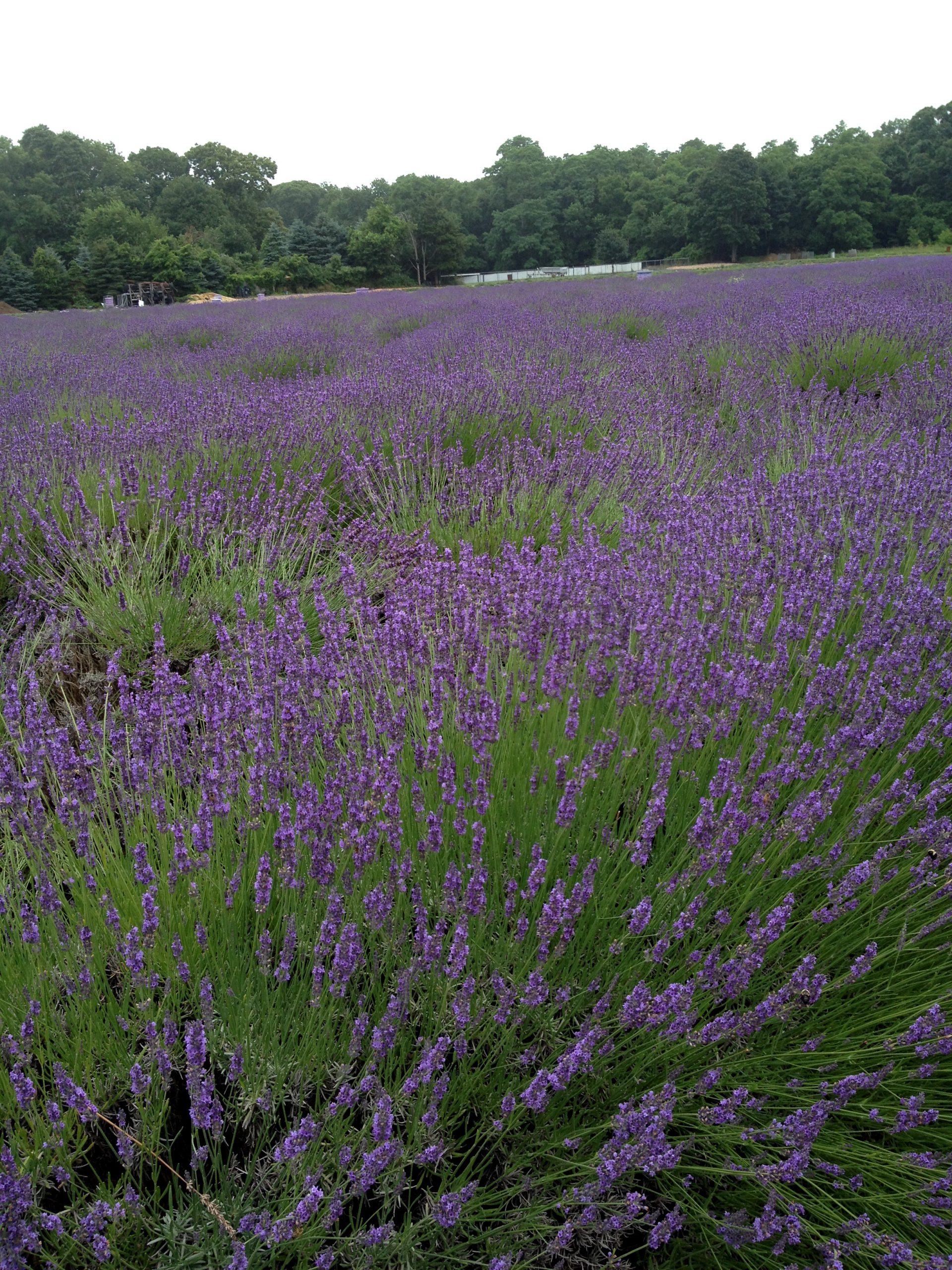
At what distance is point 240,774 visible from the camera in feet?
5.34

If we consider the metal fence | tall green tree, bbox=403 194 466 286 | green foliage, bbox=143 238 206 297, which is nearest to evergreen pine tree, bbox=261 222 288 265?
green foliage, bbox=143 238 206 297

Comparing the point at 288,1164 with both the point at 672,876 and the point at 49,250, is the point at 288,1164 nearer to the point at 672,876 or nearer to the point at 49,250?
the point at 672,876

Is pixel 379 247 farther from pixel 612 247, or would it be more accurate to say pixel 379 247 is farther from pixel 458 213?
pixel 458 213

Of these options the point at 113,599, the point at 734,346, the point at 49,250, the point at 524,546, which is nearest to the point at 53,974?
the point at 524,546

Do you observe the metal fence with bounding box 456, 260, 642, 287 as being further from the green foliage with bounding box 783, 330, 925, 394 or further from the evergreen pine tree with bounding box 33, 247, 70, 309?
the green foliage with bounding box 783, 330, 925, 394

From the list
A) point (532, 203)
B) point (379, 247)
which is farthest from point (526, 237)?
point (379, 247)

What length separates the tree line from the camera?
1268 inches

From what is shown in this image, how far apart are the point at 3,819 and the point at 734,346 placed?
21.1 ft

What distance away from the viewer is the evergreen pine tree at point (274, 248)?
37.8 m

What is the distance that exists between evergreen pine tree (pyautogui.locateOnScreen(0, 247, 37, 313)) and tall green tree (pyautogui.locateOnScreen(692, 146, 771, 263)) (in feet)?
119

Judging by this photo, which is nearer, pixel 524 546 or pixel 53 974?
pixel 53 974

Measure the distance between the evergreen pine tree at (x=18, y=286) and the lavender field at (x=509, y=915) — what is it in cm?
3474

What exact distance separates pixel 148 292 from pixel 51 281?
11.8ft

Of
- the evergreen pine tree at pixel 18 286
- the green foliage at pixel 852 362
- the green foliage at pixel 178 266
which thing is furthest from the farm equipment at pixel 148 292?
the green foliage at pixel 852 362
